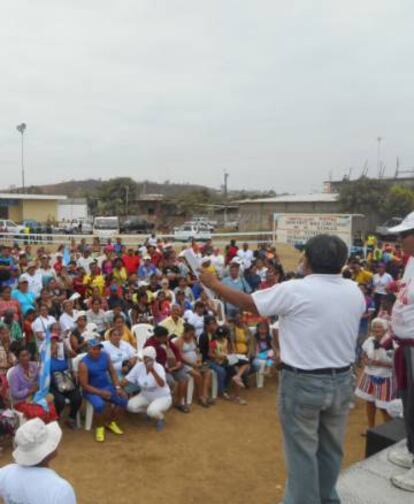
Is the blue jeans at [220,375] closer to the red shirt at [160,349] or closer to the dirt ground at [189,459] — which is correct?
the dirt ground at [189,459]

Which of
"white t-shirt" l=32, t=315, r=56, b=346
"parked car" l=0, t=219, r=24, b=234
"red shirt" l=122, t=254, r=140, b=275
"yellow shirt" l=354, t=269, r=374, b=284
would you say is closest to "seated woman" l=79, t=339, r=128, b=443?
"white t-shirt" l=32, t=315, r=56, b=346

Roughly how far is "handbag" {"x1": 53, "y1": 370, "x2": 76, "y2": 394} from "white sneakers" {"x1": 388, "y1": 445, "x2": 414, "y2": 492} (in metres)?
3.76

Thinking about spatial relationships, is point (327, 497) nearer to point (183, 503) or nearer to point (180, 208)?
point (183, 503)

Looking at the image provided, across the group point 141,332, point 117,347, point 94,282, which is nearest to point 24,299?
point 94,282

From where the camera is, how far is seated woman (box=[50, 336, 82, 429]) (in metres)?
5.59

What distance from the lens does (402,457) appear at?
3033 mm

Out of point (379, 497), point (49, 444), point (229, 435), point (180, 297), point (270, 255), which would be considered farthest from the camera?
point (270, 255)

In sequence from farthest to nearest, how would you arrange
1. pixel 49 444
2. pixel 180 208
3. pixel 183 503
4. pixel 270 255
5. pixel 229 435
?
pixel 180 208
pixel 270 255
pixel 229 435
pixel 183 503
pixel 49 444

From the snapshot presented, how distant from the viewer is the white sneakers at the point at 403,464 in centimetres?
276

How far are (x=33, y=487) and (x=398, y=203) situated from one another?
103 ft

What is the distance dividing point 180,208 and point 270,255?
32.7 m

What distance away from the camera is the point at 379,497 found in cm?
269

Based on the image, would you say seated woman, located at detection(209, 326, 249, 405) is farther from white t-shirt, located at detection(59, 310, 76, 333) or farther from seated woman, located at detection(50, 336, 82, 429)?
white t-shirt, located at detection(59, 310, 76, 333)

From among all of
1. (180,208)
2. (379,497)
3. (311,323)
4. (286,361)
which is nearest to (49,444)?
(286,361)
